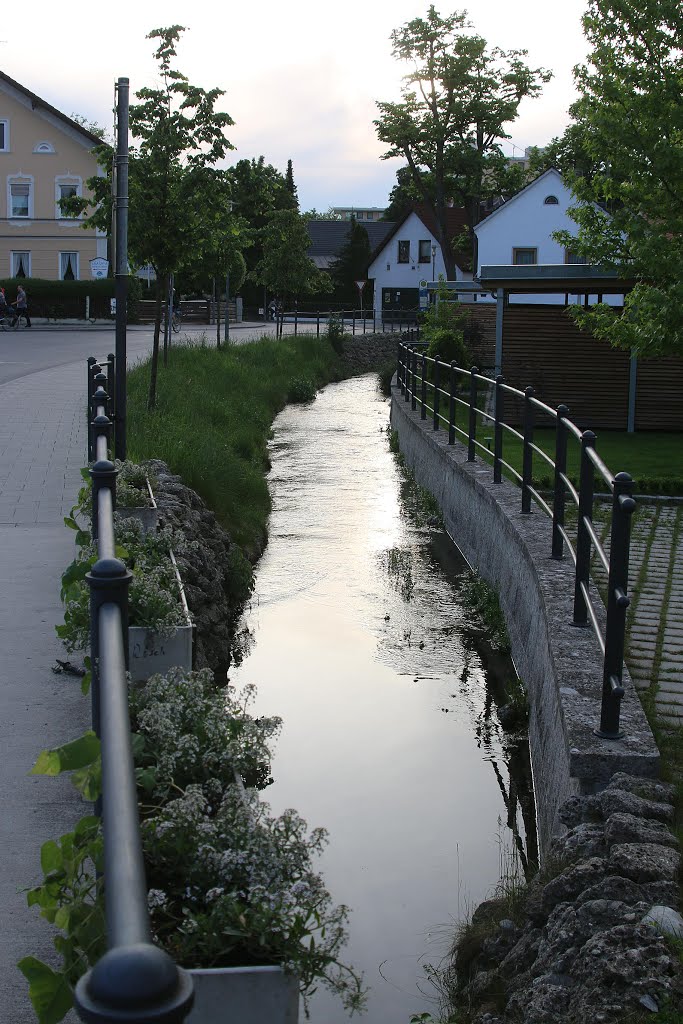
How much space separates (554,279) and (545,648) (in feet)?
45.1

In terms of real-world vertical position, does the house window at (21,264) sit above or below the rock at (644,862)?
above

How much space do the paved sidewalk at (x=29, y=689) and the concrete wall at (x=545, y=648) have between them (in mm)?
2075

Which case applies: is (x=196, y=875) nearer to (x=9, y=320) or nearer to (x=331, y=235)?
(x=9, y=320)

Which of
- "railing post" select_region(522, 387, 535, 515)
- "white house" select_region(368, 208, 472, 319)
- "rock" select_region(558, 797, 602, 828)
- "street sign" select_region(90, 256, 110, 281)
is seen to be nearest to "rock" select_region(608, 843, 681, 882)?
"rock" select_region(558, 797, 602, 828)

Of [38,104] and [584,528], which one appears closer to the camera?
[584,528]

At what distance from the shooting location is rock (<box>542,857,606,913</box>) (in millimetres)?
4055

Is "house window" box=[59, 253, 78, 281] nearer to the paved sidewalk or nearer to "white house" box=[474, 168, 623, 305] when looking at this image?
"white house" box=[474, 168, 623, 305]

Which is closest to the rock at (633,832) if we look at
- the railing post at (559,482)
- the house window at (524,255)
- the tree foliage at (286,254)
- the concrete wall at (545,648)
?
the concrete wall at (545,648)

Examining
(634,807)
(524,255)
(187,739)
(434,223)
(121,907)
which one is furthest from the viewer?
(434,223)

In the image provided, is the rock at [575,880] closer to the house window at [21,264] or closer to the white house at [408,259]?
the house window at [21,264]

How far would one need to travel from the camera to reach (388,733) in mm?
7609

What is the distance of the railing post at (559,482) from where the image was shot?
7.38 m

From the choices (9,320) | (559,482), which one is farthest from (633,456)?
(9,320)

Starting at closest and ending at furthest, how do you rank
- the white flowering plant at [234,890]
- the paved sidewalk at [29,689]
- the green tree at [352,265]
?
the white flowering plant at [234,890]
the paved sidewalk at [29,689]
the green tree at [352,265]
